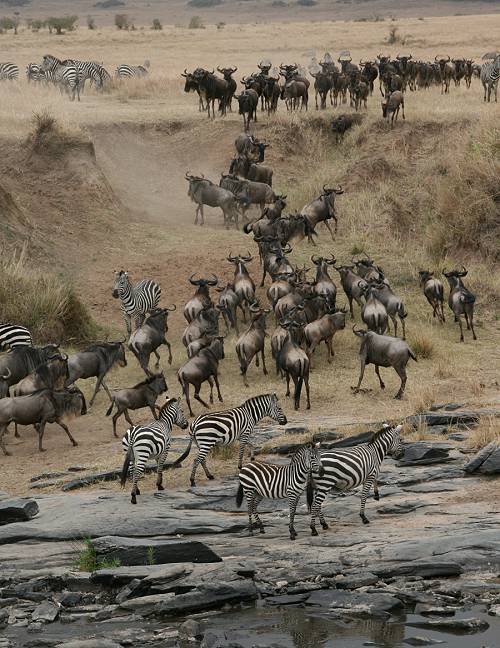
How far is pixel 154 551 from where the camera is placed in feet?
40.1

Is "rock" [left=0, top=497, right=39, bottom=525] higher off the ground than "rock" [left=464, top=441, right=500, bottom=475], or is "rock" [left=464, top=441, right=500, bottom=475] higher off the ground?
"rock" [left=464, top=441, right=500, bottom=475]

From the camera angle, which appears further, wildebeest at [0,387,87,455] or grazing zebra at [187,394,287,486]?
wildebeest at [0,387,87,455]

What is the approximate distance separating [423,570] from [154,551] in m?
2.66

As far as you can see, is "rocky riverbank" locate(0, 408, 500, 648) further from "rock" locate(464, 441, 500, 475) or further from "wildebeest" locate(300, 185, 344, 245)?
"wildebeest" locate(300, 185, 344, 245)

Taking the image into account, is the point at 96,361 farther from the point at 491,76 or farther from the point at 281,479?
the point at 491,76

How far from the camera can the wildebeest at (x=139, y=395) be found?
17.2m

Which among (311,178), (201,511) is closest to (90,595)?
(201,511)

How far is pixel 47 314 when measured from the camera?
2177cm

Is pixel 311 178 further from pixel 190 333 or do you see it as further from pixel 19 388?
pixel 19 388

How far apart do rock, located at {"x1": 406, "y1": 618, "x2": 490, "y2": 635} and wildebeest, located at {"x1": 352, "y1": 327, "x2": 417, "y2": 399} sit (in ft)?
24.8

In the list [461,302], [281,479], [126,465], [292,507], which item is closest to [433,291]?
[461,302]

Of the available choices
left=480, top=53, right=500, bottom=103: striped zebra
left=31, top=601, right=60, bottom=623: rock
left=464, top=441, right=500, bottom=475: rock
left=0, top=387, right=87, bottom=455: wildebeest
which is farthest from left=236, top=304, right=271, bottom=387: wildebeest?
left=480, top=53, right=500, bottom=103: striped zebra

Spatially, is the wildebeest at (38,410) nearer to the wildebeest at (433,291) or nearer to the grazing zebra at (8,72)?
the wildebeest at (433,291)

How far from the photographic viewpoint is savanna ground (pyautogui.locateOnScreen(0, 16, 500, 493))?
61.5 feet
